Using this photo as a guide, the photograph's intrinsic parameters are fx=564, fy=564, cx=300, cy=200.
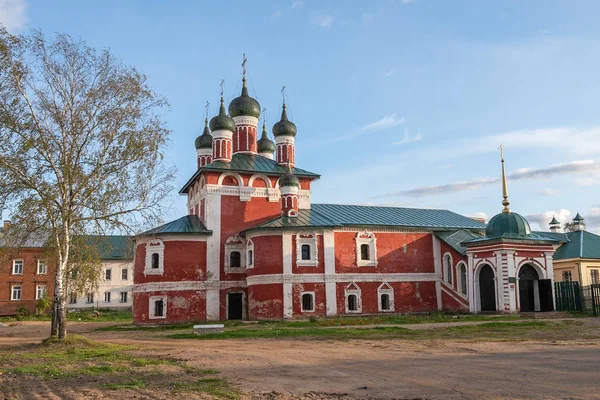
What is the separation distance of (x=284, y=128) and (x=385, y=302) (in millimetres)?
11986

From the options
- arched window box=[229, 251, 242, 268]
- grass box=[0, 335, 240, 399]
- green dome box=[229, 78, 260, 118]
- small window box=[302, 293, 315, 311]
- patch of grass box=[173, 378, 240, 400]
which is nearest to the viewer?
patch of grass box=[173, 378, 240, 400]

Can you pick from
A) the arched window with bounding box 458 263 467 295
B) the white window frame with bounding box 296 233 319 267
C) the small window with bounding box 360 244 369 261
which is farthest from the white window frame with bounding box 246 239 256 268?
the arched window with bounding box 458 263 467 295

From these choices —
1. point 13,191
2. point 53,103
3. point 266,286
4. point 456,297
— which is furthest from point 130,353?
point 456,297

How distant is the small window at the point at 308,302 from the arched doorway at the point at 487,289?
8.87 metres

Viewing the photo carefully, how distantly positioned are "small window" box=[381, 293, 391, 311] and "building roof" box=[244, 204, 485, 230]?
3.96 metres

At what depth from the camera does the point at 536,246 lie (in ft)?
95.6

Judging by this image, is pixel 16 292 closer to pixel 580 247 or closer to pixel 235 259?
pixel 235 259

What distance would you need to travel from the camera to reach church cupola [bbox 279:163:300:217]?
30.4 m

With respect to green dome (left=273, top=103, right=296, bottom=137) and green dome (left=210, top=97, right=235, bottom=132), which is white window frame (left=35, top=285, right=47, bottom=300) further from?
green dome (left=273, top=103, right=296, bottom=137)

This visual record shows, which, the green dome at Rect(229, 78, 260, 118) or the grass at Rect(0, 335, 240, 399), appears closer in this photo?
the grass at Rect(0, 335, 240, 399)

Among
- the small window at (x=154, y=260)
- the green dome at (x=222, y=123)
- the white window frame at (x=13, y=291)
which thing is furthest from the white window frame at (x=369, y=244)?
the white window frame at (x=13, y=291)

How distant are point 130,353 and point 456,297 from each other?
2122 centimetres

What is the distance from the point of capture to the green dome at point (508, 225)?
2927cm

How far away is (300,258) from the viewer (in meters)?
29.0
